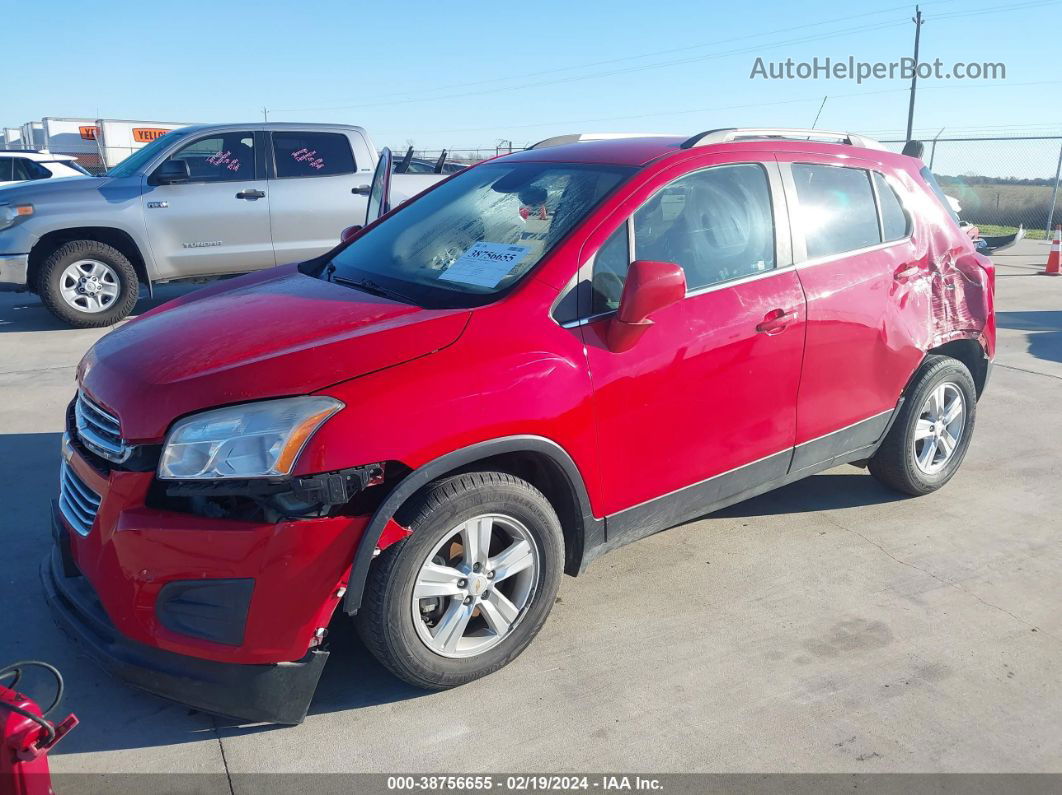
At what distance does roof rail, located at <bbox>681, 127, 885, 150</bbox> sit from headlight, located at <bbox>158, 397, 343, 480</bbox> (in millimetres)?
1969

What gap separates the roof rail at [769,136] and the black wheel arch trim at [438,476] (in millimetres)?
1467

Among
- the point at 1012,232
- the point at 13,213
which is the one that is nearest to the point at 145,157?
the point at 13,213

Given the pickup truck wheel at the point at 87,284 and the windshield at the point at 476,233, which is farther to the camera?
the pickup truck wheel at the point at 87,284

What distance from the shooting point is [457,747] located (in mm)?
2791

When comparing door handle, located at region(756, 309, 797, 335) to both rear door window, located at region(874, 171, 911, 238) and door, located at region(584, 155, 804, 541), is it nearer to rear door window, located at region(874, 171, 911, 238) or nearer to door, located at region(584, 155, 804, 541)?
door, located at region(584, 155, 804, 541)

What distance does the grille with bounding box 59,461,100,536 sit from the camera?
9.20 feet

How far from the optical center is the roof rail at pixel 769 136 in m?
3.69

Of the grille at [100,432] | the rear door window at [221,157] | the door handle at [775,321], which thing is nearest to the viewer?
the grille at [100,432]

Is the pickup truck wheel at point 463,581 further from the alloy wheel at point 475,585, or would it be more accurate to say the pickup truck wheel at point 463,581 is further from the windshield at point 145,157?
the windshield at point 145,157

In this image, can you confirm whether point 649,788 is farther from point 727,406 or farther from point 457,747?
point 727,406

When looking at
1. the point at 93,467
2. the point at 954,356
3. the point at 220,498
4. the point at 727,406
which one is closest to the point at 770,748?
the point at 727,406

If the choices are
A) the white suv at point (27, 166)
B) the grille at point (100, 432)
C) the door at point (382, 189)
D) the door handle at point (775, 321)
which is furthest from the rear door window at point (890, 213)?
the white suv at point (27, 166)

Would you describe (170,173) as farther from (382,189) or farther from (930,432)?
(930,432)

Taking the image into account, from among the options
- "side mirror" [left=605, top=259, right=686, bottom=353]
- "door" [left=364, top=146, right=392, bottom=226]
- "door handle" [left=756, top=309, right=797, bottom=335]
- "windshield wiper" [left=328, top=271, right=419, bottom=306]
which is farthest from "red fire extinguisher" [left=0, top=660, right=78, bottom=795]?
"door" [left=364, top=146, right=392, bottom=226]
